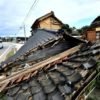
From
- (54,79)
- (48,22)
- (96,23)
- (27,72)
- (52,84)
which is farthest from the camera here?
(48,22)

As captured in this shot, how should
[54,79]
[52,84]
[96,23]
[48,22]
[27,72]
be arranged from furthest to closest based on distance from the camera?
[48,22]
[96,23]
[27,72]
[54,79]
[52,84]

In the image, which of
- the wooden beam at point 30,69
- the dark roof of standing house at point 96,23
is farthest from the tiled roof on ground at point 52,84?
the dark roof of standing house at point 96,23

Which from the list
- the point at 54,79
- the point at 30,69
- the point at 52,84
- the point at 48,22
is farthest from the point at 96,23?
the point at 52,84

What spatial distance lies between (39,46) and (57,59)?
2.10 m

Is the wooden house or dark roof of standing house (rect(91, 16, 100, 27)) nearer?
dark roof of standing house (rect(91, 16, 100, 27))

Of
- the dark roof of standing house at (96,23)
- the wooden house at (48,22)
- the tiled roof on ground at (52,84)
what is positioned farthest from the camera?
the wooden house at (48,22)

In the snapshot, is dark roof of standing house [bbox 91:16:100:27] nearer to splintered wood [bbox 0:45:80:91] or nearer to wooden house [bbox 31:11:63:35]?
wooden house [bbox 31:11:63:35]

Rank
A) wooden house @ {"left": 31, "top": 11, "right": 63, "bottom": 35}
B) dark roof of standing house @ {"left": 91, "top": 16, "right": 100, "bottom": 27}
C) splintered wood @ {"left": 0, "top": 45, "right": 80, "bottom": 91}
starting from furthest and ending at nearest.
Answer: wooden house @ {"left": 31, "top": 11, "right": 63, "bottom": 35}
dark roof of standing house @ {"left": 91, "top": 16, "right": 100, "bottom": 27}
splintered wood @ {"left": 0, "top": 45, "right": 80, "bottom": 91}

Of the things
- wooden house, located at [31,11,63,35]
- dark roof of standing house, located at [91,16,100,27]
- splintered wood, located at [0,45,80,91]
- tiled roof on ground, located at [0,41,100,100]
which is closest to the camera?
tiled roof on ground, located at [0,41,100,100]

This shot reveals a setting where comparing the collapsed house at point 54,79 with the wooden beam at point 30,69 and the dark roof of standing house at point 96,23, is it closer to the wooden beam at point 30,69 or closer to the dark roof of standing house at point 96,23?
the wooden beam at point 30,69

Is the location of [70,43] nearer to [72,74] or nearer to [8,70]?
[8,70]

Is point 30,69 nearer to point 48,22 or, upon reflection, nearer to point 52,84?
point 52,84

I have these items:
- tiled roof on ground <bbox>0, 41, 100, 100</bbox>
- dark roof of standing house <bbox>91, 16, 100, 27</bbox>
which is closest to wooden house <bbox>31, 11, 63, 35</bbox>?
dark roof of standing house <bbox>91, 16, 100, 27</bbox>

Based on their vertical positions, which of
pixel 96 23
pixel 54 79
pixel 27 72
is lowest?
Result: pixel 96 23
